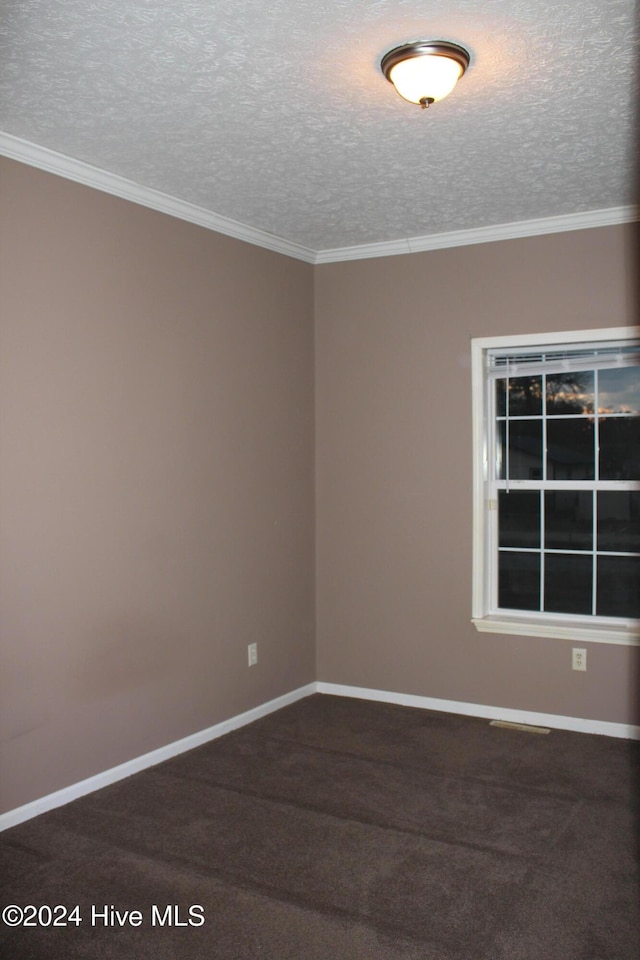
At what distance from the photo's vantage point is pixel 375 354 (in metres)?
4.88

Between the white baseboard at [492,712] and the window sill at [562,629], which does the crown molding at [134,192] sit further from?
the white baseboard at [492,712]

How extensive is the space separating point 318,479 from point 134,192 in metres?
2.03

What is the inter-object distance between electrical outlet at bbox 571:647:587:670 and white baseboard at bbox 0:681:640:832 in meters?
0.27

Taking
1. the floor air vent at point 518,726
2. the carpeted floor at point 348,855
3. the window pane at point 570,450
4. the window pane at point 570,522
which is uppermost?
the window pane at point 570,450

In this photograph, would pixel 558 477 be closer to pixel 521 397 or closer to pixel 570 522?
pixel 570 522

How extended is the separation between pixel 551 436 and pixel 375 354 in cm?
111

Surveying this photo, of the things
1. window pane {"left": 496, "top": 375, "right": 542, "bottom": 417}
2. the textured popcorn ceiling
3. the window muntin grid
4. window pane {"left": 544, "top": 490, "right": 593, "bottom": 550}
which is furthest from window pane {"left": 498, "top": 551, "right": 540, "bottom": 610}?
the textured popcorn ceiling

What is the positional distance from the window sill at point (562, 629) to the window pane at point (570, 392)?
1119 mm

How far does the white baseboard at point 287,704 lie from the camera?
3359 millimetres

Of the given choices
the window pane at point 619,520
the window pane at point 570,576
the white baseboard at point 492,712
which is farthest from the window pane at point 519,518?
the white baseboard at point 492,712

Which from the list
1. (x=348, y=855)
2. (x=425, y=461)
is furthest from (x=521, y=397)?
(x=348, y=855)

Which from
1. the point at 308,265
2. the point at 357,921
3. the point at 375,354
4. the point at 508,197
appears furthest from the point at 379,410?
the point at 357,921

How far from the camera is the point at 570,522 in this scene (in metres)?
4.48

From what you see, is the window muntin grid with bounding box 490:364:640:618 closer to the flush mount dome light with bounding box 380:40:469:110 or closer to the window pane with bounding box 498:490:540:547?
the window pane with bounding box 498:490:540:547
